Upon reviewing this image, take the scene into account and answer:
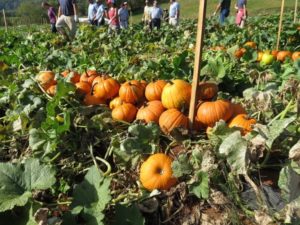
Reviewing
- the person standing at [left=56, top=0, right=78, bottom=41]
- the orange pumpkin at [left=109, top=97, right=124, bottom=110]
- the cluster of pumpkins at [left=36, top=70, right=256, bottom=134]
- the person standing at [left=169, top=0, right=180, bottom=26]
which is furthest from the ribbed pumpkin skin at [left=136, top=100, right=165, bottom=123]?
the person standing at [left=169, top=0, right=180, bottom=26]

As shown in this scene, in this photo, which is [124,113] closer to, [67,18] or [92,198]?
[92,198]

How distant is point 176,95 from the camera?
10.1 feet

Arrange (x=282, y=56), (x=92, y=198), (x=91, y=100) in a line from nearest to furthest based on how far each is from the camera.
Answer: (x=92, y=198), (x=91, y=100), (x=282, y=56)

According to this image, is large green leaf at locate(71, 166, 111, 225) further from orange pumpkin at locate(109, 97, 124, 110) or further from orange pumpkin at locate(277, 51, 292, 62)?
orange pumpkin at locate(277, 51, 292, 62)

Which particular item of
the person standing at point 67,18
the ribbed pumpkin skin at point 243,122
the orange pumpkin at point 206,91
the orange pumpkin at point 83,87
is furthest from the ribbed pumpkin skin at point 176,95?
the person standing at point 67,18

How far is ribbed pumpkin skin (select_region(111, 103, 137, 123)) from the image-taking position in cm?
320

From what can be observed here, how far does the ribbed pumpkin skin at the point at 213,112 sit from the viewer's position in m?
2.90

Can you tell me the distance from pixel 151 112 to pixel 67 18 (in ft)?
30.9

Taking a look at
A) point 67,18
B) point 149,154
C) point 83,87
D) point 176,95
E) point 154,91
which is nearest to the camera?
point 149,154

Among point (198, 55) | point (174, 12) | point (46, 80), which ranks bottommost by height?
point (174, 12)

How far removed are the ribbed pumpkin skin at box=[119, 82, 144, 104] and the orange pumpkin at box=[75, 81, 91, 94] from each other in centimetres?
36

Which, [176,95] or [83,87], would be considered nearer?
[176,95]

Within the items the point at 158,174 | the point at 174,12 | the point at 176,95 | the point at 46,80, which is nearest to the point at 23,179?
the point at 158,174

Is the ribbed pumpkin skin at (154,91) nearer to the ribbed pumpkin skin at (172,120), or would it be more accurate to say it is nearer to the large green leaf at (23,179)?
the ribbed pumpkin skin at (172,120)
